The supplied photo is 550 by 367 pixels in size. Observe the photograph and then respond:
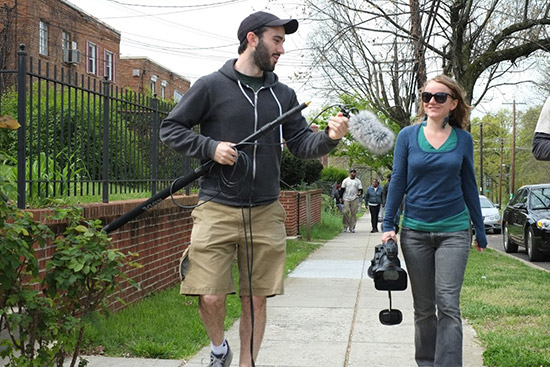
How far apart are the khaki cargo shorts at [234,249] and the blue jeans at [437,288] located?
918mm

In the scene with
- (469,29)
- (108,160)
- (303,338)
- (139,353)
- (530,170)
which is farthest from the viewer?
(530,170)

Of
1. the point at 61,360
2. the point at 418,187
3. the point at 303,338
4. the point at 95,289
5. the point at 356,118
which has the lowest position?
the point at 303,338

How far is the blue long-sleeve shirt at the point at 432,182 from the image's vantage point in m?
4.35

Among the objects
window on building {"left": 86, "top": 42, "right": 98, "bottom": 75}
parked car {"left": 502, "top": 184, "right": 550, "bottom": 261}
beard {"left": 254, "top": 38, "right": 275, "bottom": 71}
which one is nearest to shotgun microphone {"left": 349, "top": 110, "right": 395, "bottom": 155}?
beard {"left": 254, "top": 38, "right": 275, "bottom": 71}

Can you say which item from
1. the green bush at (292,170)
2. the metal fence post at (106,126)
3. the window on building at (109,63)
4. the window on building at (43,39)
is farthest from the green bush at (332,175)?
the metal fence post at (106,126)

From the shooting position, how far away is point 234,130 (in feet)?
12.9

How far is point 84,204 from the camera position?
20.0ft

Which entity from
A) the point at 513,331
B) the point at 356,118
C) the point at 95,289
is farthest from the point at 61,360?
the point at 513,331

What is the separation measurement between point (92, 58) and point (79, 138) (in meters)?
27.9

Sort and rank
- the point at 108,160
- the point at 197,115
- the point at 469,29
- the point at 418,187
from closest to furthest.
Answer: the point at 197,115, the point at 418,187, the point at 108,160, the point at 469,29

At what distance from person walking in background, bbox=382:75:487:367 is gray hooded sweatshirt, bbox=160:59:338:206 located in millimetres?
784

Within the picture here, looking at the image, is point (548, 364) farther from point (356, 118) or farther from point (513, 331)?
point (356, 118)

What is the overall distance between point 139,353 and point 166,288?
9.78ft

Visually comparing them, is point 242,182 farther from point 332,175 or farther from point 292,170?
point 332,175
